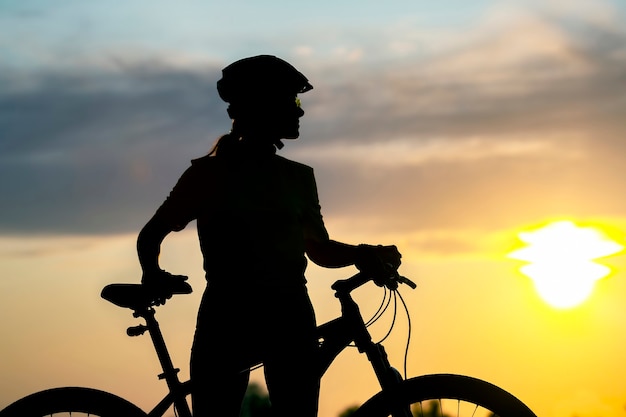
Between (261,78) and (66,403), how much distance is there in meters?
2.36

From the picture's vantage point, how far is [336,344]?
6480 millimetres

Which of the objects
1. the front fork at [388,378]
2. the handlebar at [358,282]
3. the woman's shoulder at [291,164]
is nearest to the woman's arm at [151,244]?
the woman's shoulder at [291,164]

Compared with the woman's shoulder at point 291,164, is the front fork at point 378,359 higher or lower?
lower

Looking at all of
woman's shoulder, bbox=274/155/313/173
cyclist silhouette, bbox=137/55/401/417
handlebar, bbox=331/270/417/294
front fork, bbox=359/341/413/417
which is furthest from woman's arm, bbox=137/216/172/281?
front fork, bbox=359/341/413/417

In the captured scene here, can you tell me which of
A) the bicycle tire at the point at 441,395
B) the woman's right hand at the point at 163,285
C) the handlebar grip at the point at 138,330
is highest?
the woman's right hand at the point at 163,285

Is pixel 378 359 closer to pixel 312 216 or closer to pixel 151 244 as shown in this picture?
pixel 312 216

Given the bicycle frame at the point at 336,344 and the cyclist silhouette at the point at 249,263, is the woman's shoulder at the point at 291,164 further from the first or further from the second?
the bicycle frame at the point at 336,344

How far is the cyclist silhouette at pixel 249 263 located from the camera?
643cm

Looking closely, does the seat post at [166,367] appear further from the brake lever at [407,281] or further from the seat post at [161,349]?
the brake lever at [407,281]

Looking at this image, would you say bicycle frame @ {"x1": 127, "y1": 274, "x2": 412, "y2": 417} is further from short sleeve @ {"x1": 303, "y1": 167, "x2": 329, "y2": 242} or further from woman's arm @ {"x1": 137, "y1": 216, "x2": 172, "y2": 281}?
short sleeve @ {"x1": 303, "y1": 167, "x2": 329, "y2": 242}

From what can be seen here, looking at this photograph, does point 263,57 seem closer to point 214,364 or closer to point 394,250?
point 394,250

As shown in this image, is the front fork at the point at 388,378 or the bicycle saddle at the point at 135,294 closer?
the front fork at the point at 388,378

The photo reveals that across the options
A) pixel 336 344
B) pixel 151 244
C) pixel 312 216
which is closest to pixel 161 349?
pixel 151 244

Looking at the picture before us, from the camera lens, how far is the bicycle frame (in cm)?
636
